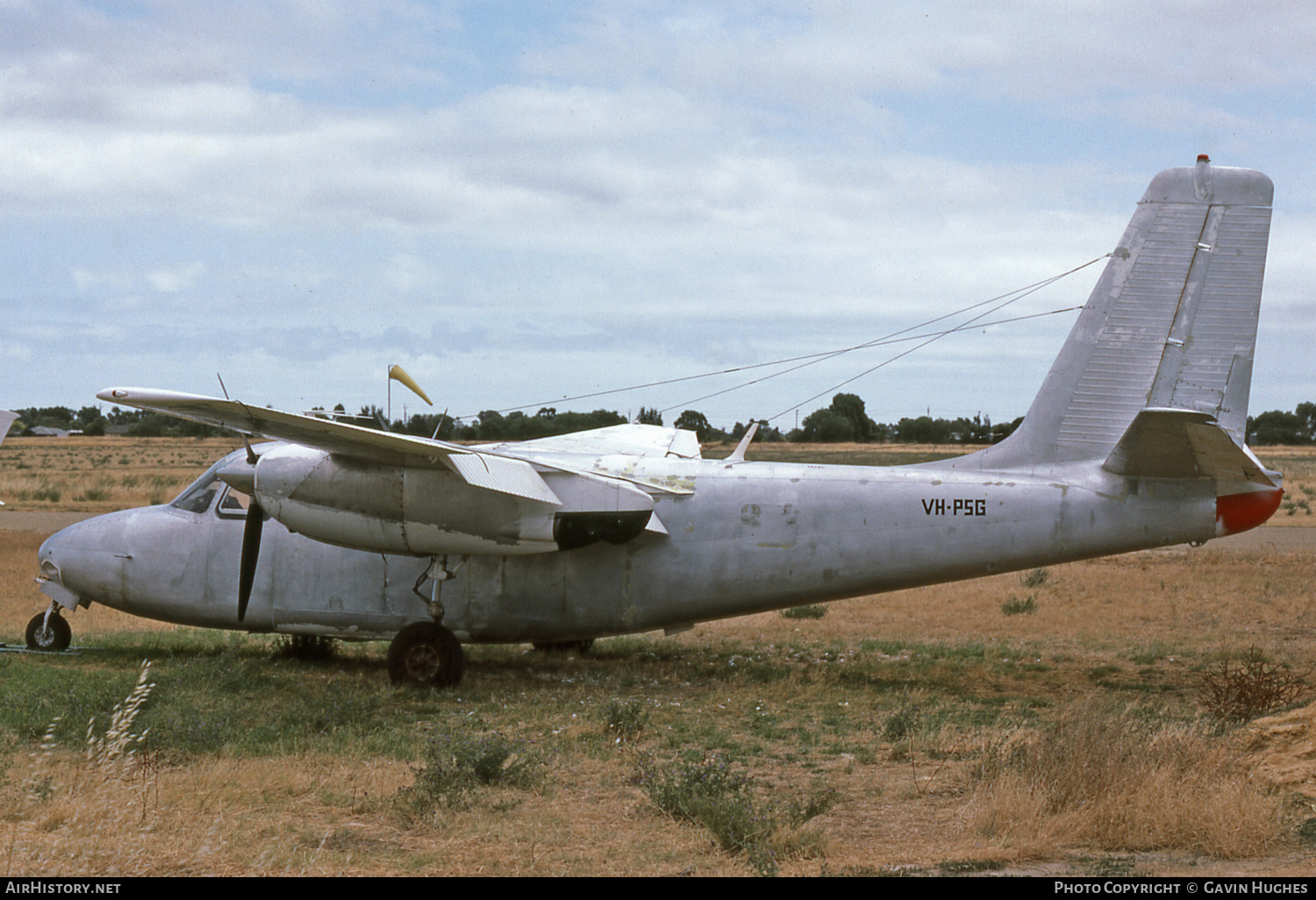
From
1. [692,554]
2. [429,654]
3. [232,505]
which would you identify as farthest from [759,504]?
[232,505]

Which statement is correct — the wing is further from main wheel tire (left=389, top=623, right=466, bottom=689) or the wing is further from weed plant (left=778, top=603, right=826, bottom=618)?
weed plant (left=778, top=603, right=826, bottom=618)

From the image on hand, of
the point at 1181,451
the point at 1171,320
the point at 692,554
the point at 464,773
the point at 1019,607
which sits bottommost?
the point at 1019,607

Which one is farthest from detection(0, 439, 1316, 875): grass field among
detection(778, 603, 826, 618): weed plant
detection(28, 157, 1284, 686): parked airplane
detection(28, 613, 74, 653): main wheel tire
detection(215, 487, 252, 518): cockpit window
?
detection(778, 603, 826, 618): weed plant

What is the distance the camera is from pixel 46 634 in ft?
48.7

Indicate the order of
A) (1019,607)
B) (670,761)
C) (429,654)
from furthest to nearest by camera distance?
(1019,607), (429,654), (670,761)

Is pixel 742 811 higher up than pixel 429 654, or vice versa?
pixel 429 654

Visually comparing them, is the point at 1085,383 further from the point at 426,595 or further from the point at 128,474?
the point at 128,474

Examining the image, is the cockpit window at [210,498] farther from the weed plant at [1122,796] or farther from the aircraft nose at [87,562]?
the weed plant at [1122,796]

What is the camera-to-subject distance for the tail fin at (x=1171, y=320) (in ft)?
41.0

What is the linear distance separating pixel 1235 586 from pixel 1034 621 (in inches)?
191

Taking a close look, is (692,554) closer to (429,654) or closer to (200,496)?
(429,654)

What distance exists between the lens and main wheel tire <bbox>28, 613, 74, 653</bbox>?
1482cm

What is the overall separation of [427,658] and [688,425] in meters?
9.40
